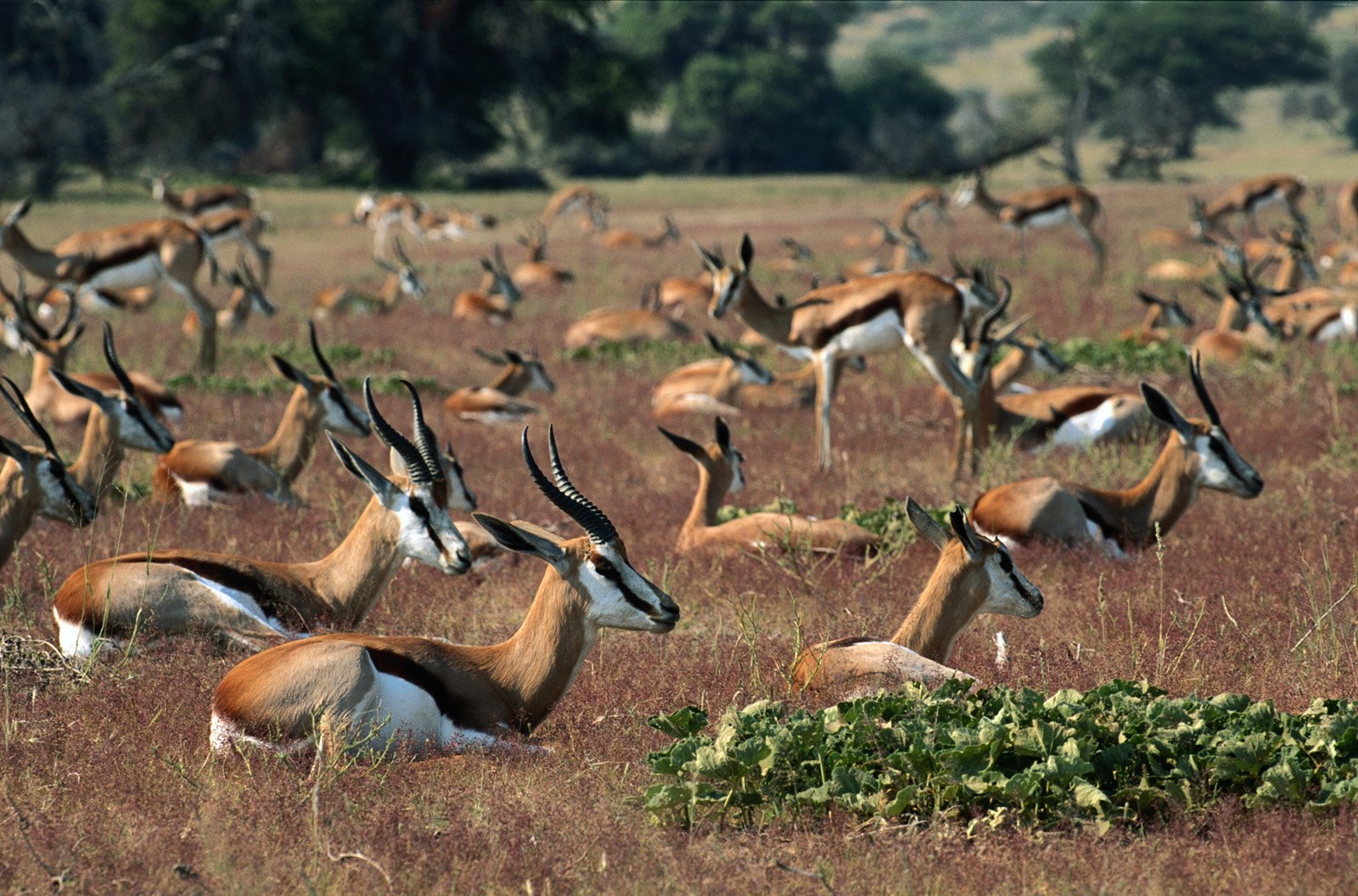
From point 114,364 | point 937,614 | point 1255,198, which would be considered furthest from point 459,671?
point 1255,198

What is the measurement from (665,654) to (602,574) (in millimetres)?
1079

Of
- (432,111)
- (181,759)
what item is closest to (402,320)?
(181,759)

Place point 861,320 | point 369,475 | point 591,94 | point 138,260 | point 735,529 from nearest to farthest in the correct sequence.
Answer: point 369,475
point 735,529
point 861,320
point 138,260
point 591,94

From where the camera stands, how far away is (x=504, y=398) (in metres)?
11.0

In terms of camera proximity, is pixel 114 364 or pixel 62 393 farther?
pixel 62 393

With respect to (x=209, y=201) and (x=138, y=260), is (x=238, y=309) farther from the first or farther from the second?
(x=209, y=201)

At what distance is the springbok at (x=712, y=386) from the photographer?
1094 centimetres

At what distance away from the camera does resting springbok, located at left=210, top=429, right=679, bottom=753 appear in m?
4.12

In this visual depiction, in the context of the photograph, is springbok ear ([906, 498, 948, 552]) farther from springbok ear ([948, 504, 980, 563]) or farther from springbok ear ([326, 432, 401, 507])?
springbok ear ([326, 432, 401, 507])

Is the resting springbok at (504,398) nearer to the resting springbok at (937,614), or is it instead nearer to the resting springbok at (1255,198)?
the resting springbok at (937,614)

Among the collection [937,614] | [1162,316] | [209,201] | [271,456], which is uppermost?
[937,614]

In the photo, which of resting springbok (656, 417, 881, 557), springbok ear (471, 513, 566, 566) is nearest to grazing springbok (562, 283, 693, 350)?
resting springbok (656, 417, 881, 557)

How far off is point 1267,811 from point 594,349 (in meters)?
11.0

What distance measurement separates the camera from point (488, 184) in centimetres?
4094
